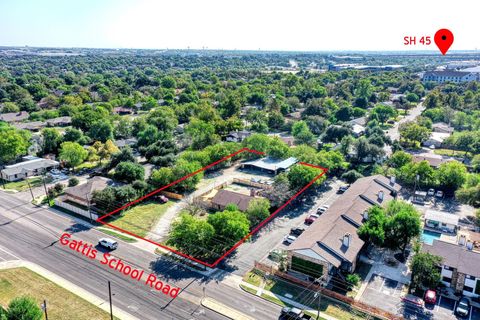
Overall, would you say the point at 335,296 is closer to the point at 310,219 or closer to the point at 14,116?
the point at 310,219

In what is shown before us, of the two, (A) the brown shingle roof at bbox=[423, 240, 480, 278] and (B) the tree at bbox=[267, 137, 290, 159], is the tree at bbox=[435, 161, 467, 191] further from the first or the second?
(B) the tree at bbox=[267, 137, 290, 159]

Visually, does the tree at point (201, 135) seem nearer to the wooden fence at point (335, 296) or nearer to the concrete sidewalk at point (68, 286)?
the wooden fence at point (335, 296)

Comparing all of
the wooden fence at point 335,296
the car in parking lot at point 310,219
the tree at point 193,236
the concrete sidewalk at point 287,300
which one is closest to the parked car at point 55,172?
the tree at point 193,236

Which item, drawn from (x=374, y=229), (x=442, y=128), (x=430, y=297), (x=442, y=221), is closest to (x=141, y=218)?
(x=374, y=229)

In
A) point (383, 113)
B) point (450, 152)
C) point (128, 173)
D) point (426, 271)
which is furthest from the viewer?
point (383, 113)

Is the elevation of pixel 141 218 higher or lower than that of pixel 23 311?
lower

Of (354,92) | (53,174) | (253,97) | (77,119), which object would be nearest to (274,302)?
(53,174)

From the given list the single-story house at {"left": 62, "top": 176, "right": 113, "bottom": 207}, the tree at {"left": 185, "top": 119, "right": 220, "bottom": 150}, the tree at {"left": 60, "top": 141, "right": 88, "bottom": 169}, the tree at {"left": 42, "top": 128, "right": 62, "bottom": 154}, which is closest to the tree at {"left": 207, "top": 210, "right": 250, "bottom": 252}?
the single-story house at {"left": 62, "top": 176, "right": 113, "bottom": 207}
